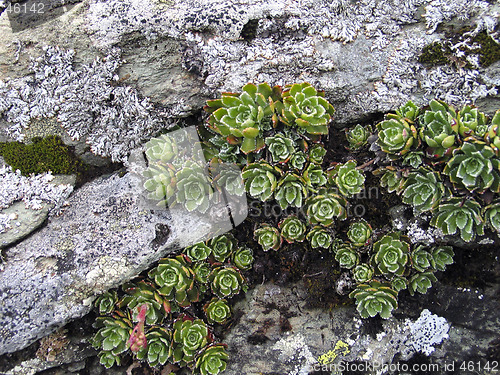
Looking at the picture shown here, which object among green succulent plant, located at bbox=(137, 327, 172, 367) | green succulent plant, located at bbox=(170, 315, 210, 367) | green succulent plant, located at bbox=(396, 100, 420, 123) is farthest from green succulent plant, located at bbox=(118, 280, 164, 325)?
green succulent plant, located at bbox=(396, 100, 420, 123)

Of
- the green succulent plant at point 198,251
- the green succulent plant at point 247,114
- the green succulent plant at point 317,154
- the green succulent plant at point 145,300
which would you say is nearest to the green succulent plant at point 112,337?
the green succulent plant at point 145,300

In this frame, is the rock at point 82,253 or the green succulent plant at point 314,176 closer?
the rock at point 82,253

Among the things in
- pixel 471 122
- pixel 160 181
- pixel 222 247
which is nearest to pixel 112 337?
pixel 222 247

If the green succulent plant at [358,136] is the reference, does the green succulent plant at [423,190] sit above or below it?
below

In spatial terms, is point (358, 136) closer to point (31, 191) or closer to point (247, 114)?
point (247, 114)

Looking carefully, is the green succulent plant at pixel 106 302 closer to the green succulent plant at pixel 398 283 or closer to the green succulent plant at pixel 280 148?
the green succulent plant at pixel 280 148

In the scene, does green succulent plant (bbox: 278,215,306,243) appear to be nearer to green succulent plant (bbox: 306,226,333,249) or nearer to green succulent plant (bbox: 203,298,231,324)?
green succulent plant (bbox: 306,226,333,249)
